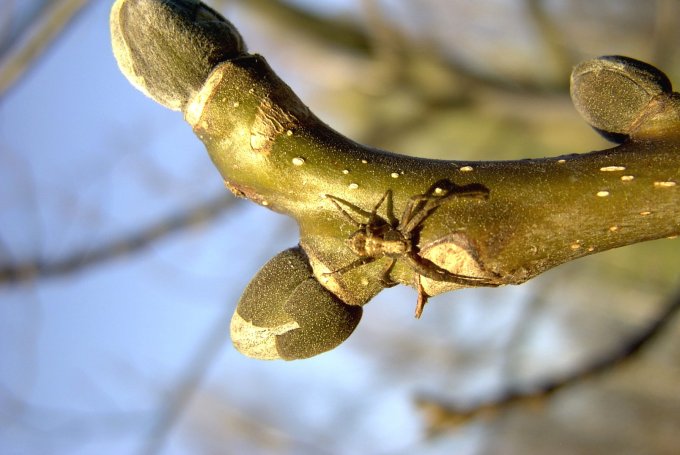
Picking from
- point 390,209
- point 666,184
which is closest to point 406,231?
point 390,209

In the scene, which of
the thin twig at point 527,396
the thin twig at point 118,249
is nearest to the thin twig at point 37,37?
the thin twig at point 118,249

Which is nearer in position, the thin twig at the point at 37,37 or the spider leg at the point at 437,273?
the spider leg at the point at 437,273

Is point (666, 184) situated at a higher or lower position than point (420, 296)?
higher

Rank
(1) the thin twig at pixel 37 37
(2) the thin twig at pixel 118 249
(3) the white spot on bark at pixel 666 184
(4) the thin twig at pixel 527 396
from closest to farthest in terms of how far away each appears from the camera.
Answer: (3) the white spot on bark at pixel 666 184
(4) the thin twig at pixel 527 396
(1) the thin twig at pixel 37 37
(2) the thin twig at pixel 118 249

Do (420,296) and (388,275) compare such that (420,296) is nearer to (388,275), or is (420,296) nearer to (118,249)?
(388,275)

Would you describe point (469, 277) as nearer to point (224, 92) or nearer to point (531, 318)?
point (224, 92)

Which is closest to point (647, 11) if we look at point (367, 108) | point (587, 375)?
point (367, 108)

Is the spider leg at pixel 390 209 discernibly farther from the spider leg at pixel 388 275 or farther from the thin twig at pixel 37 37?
the thin twig at pixel 37 37

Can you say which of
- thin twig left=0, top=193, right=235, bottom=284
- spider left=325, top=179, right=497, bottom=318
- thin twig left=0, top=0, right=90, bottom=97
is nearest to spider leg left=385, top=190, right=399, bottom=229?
spider left=325, top=179, right=497, bottom=318
